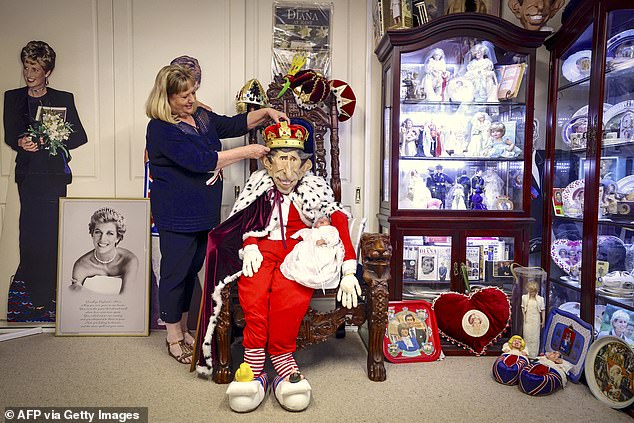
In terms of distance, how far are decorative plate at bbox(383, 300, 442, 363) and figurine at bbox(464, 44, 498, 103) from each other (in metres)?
1.50

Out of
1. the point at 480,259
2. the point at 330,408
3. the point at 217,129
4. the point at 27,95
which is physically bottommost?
the point at 330,408

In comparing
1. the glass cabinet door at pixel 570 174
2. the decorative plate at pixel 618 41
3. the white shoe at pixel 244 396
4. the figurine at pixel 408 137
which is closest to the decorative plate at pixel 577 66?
the glass cabinet door at pixel 570 174

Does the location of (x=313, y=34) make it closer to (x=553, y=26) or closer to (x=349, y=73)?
(x=349, y=73)

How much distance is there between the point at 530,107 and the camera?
3.16 metres

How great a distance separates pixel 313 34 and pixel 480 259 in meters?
2.00

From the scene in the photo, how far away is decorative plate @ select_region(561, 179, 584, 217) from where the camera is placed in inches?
118

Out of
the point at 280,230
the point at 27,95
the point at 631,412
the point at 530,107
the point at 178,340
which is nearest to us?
the point at 631,412

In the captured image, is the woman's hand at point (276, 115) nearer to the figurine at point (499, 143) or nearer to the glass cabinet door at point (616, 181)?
the figurine at point (499, 143)

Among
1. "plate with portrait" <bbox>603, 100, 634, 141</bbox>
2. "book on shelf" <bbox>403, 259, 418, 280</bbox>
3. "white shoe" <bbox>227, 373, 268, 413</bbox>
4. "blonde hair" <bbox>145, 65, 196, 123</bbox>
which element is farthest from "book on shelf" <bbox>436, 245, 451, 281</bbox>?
"blonde hair" <bbox>145, 65, 196, 123</bbox>

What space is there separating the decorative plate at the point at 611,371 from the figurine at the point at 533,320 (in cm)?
33

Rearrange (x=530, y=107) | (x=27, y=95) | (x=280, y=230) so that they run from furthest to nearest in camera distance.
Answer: (x=27, y=95), (x=530, y=107), (x=280, y=230)

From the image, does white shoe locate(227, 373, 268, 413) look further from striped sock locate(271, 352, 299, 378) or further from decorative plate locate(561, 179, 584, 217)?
decorative plate locate(561, 179, 584, 217)

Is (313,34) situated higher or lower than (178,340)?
higher

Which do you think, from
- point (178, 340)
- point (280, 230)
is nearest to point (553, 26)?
point (280, 230)
